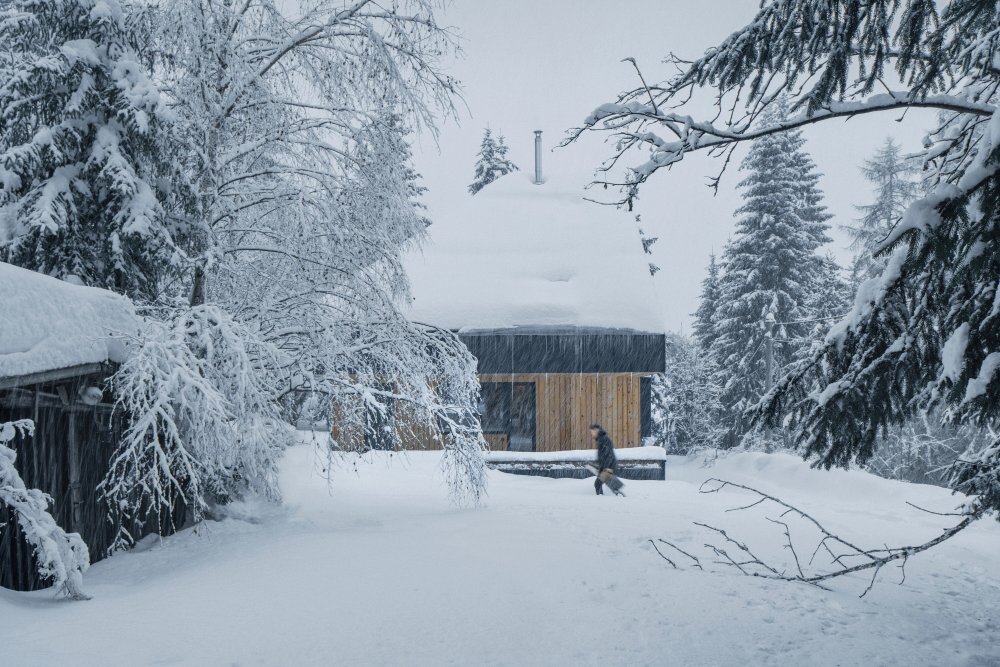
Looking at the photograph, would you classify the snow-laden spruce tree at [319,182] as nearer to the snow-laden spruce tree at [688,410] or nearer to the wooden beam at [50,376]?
the wooden beam at [50,376]

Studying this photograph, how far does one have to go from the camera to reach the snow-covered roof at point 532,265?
57.4 ft

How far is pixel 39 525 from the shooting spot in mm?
5160

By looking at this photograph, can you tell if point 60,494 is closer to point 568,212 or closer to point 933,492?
point 933,492

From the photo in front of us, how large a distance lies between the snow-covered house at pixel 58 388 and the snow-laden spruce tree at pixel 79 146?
4.97 ft

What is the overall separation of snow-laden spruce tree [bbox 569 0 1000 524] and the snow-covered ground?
5.70 feet

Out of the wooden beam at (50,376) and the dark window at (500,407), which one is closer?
the wooden beam at (50,376)

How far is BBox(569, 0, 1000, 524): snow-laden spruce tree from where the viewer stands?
11.8 feet

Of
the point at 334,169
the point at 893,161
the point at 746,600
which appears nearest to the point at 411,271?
the point at 334,169

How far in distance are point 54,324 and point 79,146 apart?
3143mm

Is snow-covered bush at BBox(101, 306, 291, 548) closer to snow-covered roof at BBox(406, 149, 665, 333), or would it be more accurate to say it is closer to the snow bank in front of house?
snow-covered roof at BBox(406, 149, 665, 333)

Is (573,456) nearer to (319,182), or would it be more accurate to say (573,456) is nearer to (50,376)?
(319,182)

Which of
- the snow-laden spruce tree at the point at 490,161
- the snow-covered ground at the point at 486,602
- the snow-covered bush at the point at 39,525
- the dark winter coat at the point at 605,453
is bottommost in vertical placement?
the snow-covered ground at the point at 486,602

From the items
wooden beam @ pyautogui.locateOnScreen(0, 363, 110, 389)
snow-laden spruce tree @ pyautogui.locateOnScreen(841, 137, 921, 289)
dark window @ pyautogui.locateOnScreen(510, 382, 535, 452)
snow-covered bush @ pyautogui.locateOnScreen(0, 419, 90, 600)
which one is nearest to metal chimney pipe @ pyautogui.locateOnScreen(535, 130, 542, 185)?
dark window @ pyautogui.locateOnScreen(510, 382, 535, 452)

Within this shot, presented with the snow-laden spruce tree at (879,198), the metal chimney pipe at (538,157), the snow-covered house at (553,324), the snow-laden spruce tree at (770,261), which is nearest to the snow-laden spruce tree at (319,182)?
the snow-covered house at (553,324)
